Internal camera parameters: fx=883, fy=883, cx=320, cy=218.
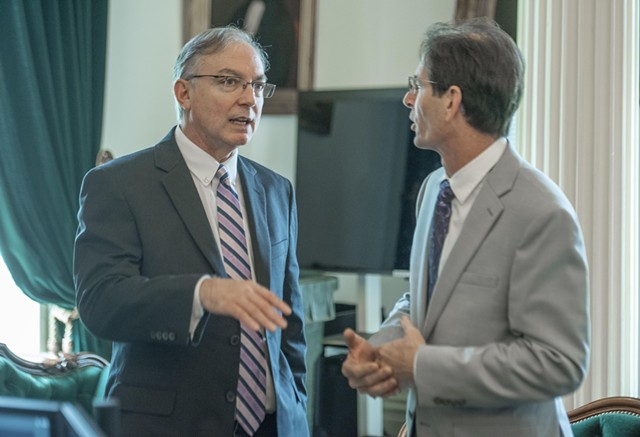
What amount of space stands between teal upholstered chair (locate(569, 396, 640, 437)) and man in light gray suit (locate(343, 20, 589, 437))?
77 cm

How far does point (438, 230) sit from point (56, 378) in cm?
188

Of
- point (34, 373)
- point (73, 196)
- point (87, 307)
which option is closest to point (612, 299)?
point (87, 307)

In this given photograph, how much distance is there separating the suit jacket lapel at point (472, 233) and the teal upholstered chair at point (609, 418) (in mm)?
1044

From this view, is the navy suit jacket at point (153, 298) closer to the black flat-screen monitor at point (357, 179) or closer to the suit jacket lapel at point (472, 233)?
the suit jacket lapel at point (472, 233)

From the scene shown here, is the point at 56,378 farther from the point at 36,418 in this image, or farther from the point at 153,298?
the point at 36,418

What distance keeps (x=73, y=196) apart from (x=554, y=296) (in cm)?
342

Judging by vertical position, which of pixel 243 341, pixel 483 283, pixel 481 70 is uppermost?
pixel 481 70

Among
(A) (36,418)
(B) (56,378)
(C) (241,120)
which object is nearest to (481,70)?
(C) (241,120)

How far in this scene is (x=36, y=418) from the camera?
1.16m

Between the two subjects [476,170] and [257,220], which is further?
[257,220]

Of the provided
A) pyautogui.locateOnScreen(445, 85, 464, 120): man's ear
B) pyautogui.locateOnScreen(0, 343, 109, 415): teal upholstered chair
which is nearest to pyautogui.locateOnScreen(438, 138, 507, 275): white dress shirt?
pyautogui.locateOnScreen(445, 85, 464, 120): man's ear

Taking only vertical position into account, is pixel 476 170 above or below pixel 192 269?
above

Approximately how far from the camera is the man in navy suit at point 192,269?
204 cm

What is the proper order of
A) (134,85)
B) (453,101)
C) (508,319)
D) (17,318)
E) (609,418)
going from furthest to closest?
(134,85), (17,318), (609,418), (453,101), (508,319)
